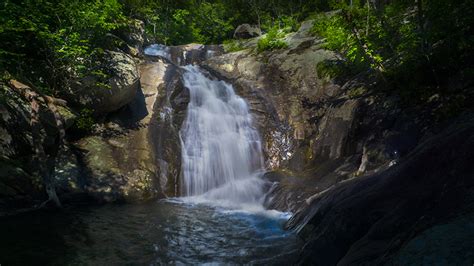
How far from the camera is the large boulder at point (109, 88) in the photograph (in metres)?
12.0

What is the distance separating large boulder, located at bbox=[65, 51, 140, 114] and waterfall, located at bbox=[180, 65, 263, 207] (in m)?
2.68

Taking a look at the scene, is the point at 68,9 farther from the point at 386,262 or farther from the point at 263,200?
the point at 386,262

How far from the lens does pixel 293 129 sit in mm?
14125

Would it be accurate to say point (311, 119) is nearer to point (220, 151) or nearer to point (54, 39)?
point (220, 151)

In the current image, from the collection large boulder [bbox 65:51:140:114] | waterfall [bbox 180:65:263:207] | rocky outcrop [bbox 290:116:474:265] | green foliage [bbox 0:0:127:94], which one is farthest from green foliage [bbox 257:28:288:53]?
rocky outcrop [bbox 290:116:474:265]

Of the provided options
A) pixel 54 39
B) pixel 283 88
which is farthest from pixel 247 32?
pixel 54 39

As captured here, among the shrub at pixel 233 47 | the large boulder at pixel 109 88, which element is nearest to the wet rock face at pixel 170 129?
the large boulder at pixel 109 88

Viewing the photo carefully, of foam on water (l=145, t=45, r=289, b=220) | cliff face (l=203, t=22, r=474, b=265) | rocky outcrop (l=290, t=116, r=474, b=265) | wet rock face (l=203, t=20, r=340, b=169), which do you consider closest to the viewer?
rocky outcrop (l=290, t=116, r=474, b=265)

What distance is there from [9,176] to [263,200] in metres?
7.05

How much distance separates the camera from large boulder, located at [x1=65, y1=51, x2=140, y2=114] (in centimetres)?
1203

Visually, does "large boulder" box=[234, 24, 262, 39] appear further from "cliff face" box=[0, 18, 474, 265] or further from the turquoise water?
the turquoise water

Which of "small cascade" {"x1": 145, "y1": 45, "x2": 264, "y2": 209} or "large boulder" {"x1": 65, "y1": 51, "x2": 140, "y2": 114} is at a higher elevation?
"large boulder" {"x1": 65, "y1": 51, "x2": 140, "y2": 114}

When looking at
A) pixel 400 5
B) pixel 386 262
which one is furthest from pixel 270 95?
pixel 386 262

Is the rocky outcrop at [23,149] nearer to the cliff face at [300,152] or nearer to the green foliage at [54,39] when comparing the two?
the cliff face at [300,152]
